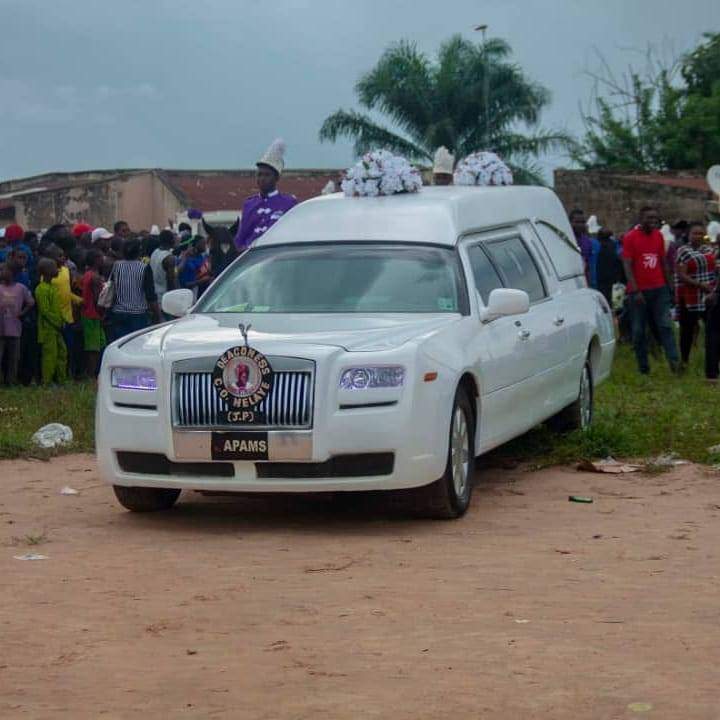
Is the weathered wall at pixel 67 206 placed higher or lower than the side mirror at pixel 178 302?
higher

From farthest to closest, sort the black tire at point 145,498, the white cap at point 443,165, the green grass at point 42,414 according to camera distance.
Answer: the white cap at point 443,165 → the green grass at point 42,414 → the black tire at point 145,498

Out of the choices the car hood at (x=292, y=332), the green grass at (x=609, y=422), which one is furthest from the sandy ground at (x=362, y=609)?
the green grass at (x=609, y=422)

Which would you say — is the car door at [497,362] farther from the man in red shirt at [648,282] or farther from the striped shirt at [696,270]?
the striped shirt at [696,270]

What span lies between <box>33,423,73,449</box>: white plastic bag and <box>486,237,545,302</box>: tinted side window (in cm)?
384

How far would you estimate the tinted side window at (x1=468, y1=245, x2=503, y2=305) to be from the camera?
9961 mm

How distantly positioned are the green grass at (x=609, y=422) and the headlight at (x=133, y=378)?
10.9 feet

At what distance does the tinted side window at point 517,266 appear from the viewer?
10.6 meters

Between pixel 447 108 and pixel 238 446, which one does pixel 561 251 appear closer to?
pixel 238 446

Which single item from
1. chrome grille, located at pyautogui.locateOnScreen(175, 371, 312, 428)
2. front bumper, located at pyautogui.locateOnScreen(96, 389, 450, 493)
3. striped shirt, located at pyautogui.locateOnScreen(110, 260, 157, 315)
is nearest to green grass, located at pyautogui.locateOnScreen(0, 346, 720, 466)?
striped shirt, located at pyautogui.locateOnScreen(110, 260, 157, 315)

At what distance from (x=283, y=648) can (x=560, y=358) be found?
5443 mm

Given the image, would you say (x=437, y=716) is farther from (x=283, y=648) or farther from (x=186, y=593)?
(x=186, y=593)

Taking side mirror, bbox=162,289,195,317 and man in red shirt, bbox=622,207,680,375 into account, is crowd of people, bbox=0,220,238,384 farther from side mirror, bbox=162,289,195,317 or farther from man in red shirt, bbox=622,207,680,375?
side mirror, bbox=162,289,195,317

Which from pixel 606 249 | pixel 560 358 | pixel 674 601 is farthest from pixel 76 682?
pixel 606 249

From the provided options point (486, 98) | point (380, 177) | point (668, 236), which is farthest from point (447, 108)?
point (380, 177)
